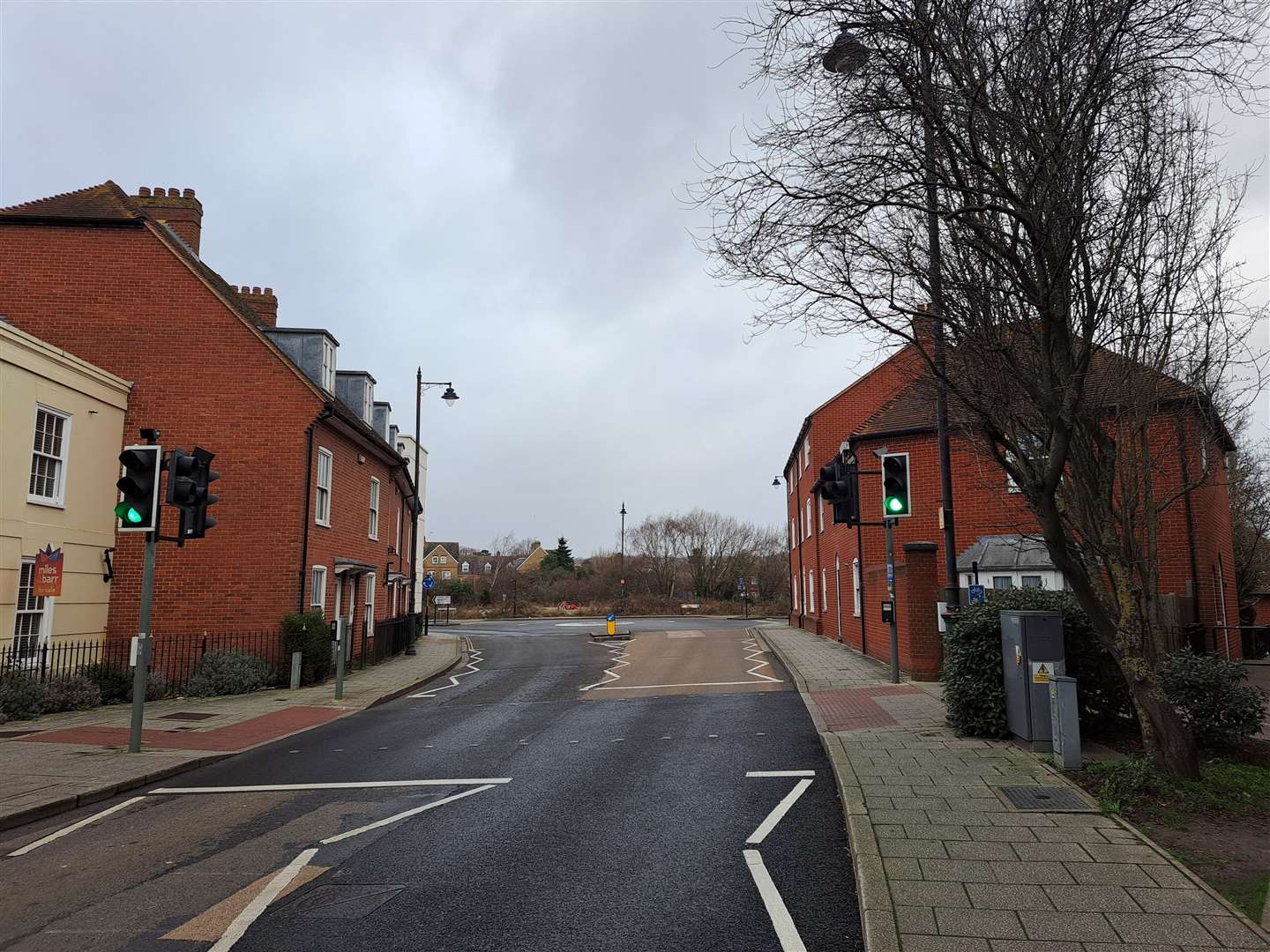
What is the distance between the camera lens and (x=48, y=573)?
14023 millimetres

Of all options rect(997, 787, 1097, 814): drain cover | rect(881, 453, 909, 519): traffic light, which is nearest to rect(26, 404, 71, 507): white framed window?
rect(881, 453, 909, 519): traffic light

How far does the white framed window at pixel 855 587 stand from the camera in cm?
2309

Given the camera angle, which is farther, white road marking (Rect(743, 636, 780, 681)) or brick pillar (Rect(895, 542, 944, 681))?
white road marking (Rect(743, 636, 780, 681))

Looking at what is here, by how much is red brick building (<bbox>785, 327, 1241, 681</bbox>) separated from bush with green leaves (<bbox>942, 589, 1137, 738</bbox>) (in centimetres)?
424

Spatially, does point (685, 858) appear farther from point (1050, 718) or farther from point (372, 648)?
point (372, 648)

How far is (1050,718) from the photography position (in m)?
8.75

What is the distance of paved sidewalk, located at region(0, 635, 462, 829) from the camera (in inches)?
317

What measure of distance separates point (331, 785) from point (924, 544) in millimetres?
11170

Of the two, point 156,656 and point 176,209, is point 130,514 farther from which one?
point 176,209

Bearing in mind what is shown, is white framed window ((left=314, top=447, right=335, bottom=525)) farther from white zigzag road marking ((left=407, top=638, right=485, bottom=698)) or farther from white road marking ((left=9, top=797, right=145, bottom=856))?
white road marking ((left=9, top=797, right=145, bottom=856))

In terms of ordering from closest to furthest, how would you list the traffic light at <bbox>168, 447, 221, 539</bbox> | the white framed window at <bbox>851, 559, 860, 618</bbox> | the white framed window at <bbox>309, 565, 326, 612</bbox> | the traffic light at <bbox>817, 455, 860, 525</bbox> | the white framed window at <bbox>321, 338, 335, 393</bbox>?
the traffic light at <bbox>168, 447, 221, 539</bbox>
the traffic light at <bbox>817, 455, 860, 525</bbox>
the white framed window at <bbox>309, 565, 326, 612</bbox>
the white framed window at <bbox>321, 338, 335, 393</bbox>
the white framed window at <bbox>851, 559, 860, 618</bbox>

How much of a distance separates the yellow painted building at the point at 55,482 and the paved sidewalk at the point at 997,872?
13835 millimetres

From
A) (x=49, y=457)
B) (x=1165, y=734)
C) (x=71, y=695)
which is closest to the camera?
(x=1165, y=734)

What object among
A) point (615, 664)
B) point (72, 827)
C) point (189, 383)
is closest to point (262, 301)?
point (189, 383)
